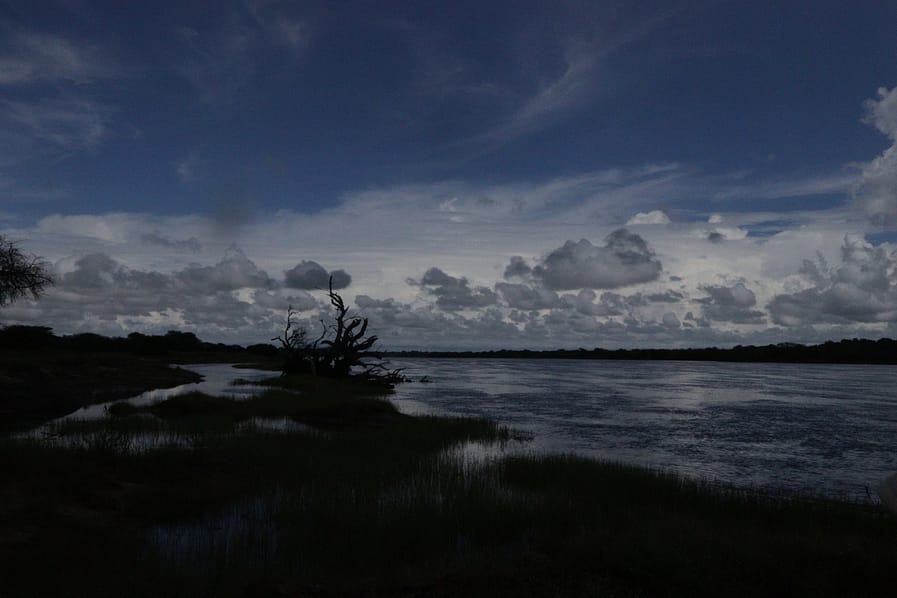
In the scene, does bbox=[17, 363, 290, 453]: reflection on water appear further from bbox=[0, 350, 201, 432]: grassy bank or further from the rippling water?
the rippling water

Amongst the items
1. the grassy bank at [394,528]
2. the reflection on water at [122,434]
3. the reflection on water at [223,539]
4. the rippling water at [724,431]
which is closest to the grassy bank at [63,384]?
the reflection on water at [122,434]

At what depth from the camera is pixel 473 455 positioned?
70.4 ft

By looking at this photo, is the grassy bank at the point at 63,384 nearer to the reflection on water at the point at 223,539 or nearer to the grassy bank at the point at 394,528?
the grassy bank at the point at 394,528

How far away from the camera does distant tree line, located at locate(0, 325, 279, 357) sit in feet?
238

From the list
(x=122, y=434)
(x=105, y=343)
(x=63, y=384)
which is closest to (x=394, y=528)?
(x=122, y=434)

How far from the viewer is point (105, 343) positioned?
389 ft

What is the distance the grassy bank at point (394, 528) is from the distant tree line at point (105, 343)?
64.3 meters

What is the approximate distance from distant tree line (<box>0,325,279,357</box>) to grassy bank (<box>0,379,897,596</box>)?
64.3 m

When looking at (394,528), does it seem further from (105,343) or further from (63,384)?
(105,343)

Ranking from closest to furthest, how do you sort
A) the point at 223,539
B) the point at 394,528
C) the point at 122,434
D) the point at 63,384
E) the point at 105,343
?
the point at 223,539 → the point at 394,528 → the point at 122,434 → the point at 63,384 → the point at 105,343

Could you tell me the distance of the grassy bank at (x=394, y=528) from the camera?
8.60 m

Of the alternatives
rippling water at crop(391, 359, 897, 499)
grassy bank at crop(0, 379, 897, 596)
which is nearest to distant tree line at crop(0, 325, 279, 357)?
rippling water at crop(391, 359, 897, 499)

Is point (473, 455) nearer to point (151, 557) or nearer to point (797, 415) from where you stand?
point (151, 557)

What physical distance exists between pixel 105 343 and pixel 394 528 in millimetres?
125116
